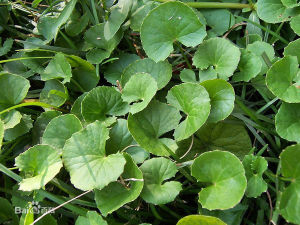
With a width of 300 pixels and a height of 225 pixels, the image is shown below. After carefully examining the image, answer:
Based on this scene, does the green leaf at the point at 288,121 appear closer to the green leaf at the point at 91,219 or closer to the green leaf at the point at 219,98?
the green leaf at the point at 219,98

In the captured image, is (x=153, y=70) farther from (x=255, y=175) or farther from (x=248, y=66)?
(x=255, y=175)

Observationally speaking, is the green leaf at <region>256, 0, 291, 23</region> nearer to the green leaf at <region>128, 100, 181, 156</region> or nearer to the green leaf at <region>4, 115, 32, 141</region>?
the green leaf at <region>128, 100, 181, 156</region>

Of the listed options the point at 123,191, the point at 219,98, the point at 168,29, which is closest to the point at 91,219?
the point at 123,191

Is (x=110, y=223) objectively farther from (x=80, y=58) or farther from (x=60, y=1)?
(x=60, y=1)

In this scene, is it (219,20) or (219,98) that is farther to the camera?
(219,20)

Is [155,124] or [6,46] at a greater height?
[6,46]

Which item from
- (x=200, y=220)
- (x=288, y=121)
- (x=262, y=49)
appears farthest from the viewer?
(x=262, y=49)

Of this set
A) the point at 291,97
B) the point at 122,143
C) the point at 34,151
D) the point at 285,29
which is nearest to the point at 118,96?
the point at 122,143

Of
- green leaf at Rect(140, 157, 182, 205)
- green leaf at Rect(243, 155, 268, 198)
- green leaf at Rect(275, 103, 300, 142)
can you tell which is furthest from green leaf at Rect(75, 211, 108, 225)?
green leaf at Rect(275, 103, 300, 142)

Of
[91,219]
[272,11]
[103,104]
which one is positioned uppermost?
[272,11]
